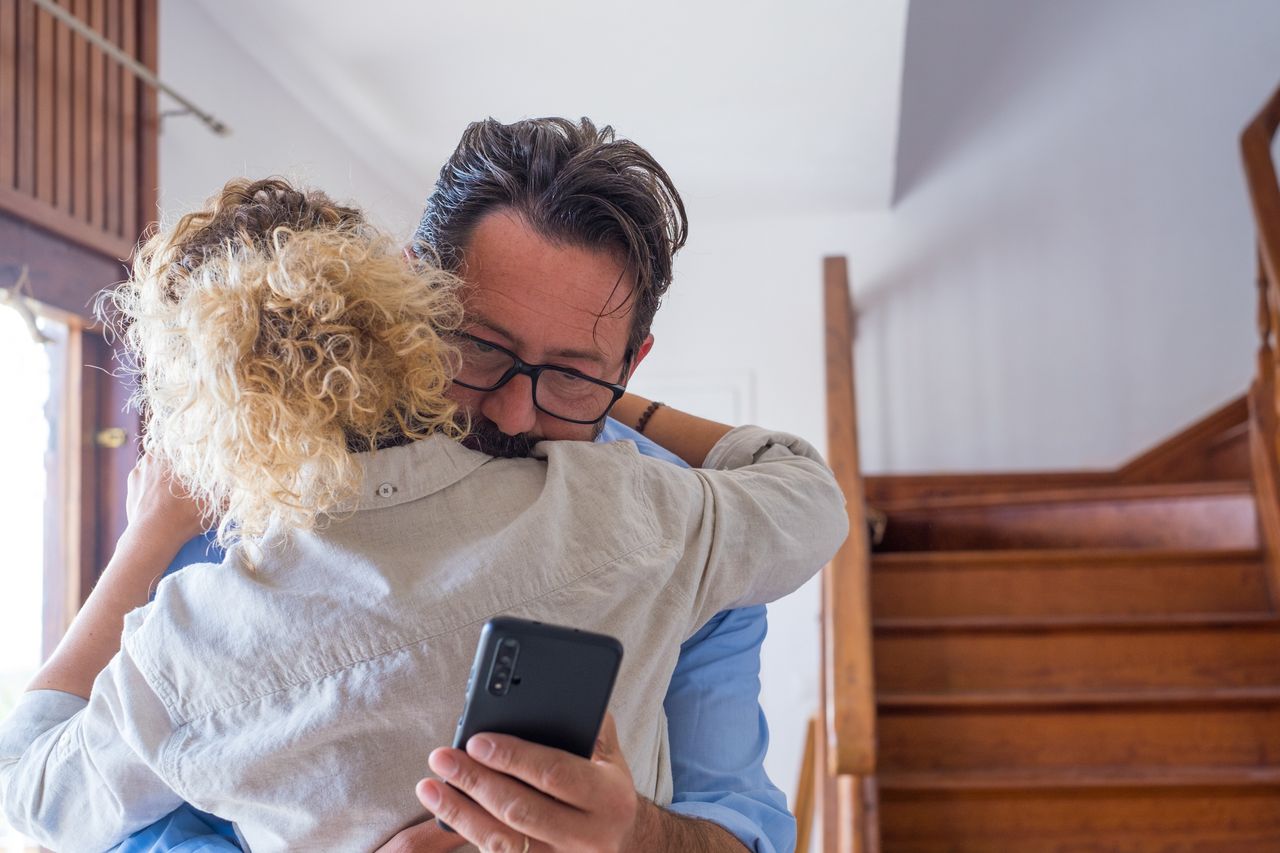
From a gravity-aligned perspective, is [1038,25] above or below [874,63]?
above

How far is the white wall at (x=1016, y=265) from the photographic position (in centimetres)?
466

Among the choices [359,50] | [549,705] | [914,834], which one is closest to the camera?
[549,705]

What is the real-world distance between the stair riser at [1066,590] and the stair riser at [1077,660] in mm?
216

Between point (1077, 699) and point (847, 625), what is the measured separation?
72cm

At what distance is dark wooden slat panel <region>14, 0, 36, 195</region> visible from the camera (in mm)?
2221

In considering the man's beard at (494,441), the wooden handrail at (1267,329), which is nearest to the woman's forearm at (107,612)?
the man's beard at (494,441)

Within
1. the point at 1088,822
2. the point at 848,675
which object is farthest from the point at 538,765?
the point at 1088,822

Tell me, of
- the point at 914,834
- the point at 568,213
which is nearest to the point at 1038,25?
the point at 914,834

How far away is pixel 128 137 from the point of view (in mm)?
2619

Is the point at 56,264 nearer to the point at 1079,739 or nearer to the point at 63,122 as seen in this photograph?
the point at 63,122

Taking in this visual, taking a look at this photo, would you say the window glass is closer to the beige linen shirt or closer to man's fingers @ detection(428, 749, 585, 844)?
the beige linen shirt

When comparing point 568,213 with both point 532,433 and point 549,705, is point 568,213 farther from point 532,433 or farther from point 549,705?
point 549,705

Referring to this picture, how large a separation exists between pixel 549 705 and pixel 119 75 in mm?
2429

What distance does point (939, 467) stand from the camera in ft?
16.0
